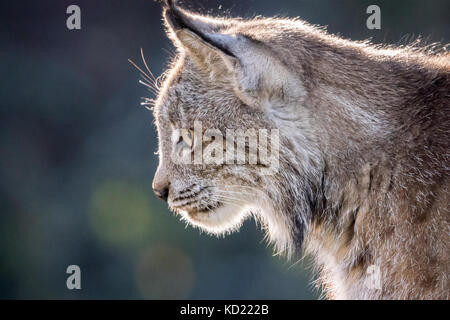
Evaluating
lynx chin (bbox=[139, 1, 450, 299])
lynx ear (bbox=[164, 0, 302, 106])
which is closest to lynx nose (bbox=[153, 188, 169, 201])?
lynx chin (bbox=[139, 1, 450, 299])

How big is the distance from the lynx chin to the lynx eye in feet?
0.04

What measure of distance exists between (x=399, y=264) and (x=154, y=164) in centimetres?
435

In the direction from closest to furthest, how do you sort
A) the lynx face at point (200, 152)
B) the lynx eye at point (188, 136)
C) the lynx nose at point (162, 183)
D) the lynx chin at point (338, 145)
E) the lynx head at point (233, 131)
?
the lynx chin at point (338, 145), the lynx head at point (233, 131), the lynx face at point (200, 152), the lynx eye at point (188, 136), the lynx nose at point (162, 183)

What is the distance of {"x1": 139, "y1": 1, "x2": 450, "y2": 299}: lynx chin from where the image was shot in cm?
194

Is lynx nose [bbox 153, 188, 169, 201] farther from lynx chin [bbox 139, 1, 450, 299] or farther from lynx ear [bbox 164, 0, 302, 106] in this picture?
lynx ear [bbox 164, 0, 302, 106]

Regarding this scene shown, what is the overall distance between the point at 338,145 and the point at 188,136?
66 cm

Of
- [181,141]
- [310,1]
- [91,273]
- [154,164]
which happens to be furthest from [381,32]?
[181,141]

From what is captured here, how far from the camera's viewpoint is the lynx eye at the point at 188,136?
92.4 inches

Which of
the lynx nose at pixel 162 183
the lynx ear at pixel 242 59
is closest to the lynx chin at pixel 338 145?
the lynx ear at pixel 242 59

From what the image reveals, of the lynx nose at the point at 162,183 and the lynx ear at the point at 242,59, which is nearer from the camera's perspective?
the lynx ear at the point at 242,59

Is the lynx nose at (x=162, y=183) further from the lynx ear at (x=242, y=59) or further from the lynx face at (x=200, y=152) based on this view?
the lynx ear at (x=242, y=59)
